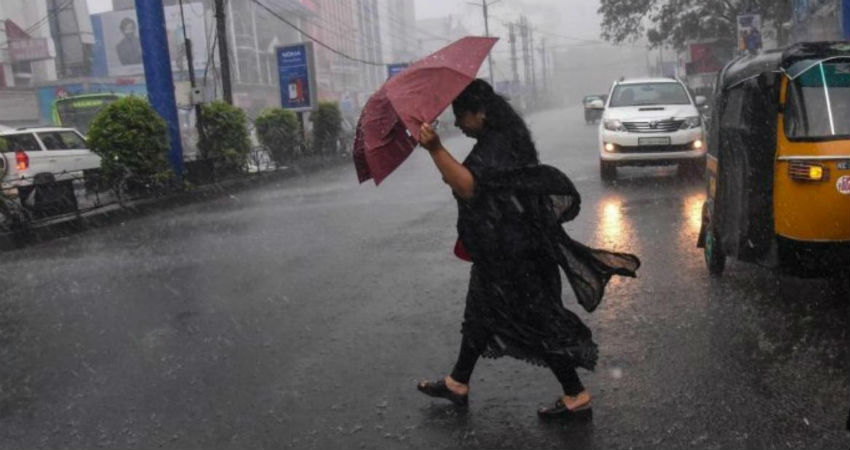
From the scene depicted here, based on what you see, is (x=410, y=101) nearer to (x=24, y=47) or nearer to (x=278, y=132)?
(x=278, y=132)

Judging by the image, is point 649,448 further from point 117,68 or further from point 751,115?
point 117,68

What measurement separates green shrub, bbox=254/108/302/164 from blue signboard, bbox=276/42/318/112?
73 cm

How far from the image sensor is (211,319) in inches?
245

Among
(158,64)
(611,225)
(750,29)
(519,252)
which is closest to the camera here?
(519,252)

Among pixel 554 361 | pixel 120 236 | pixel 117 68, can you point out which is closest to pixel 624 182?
pixel 120 236

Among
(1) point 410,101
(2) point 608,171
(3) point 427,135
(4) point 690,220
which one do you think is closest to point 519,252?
(3) point 427,135

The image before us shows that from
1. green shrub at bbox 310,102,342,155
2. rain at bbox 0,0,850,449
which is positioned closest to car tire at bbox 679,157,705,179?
rain at bbox 0,0,850,449

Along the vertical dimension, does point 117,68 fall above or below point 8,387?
above

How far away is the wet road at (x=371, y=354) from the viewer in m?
3.81

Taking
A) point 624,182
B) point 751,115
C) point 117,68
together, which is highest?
point 117,68

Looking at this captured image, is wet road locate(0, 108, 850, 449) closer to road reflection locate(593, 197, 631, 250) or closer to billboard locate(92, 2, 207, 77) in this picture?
road reflection locate(593, 197, 631, 250)

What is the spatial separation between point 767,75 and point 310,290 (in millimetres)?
4007

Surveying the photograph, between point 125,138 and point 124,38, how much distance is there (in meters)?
48.5

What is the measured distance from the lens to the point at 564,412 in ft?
12.6
